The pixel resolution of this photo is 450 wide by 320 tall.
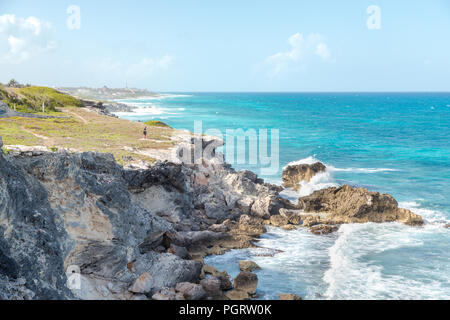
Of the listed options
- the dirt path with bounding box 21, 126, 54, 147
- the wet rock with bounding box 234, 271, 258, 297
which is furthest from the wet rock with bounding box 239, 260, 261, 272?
the dirt path with bounding box 21, 126, 54, 147

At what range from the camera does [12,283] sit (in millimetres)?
9203

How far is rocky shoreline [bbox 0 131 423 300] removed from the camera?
10.5 metres

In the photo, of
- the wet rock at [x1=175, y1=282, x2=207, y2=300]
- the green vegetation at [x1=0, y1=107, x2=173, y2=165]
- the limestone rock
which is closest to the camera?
the wet rock at [x1=175, y1=282, x2=207, y2=300]

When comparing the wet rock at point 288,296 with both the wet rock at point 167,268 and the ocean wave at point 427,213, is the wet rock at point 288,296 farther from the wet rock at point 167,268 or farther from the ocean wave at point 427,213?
the ocean wave at point 427,213

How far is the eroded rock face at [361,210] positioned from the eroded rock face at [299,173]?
7995 mm

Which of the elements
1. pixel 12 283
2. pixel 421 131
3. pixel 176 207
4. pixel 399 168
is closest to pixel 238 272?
pixel 176 207

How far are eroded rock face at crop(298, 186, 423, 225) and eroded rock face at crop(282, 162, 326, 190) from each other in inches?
315

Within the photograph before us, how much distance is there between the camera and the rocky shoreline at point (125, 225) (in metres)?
10.5

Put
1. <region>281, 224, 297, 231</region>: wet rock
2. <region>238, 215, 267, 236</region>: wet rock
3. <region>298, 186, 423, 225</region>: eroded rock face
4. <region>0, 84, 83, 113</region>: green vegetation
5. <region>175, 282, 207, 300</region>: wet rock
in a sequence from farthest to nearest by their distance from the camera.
→ <region>0, 84, 83, 113</region>: green vegetation
<region>298, 186, 423, 225</region>: eroded rock face
<region>281, 224, 297, 231</region>: wet rock
<region>238, 215, 267, 236</region>: wet rock
<region>175, 282, 207, 300</region>: wet rock

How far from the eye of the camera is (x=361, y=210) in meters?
→ 25.0

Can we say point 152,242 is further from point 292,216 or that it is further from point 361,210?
point 361,210

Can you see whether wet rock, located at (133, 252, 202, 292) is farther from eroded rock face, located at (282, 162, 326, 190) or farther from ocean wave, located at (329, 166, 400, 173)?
ocean wave, located at (329, 166, 400, 173)

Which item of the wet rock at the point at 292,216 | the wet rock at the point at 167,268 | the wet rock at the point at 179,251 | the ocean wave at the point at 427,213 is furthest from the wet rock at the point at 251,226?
the ocean wave at the point at 427,213
